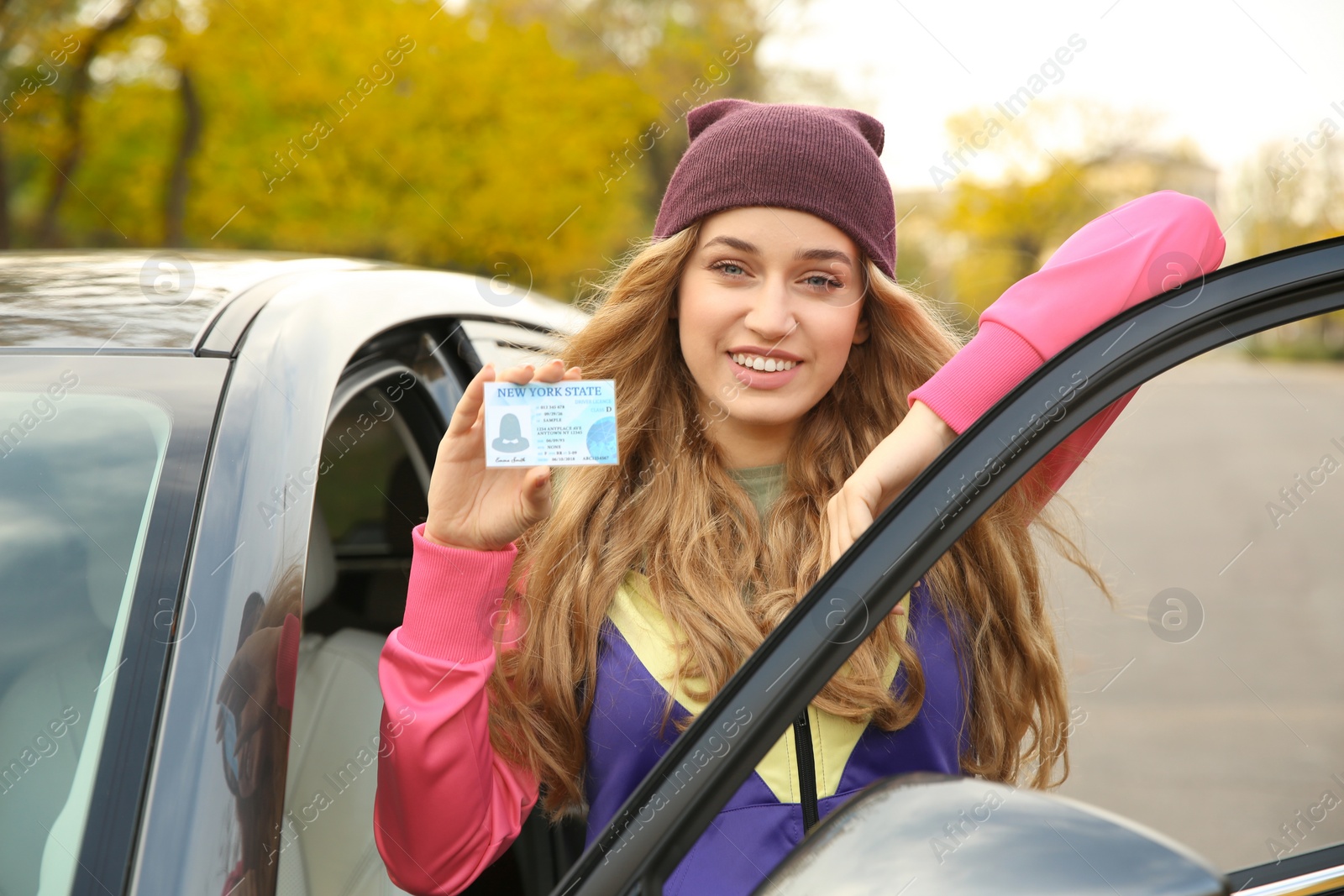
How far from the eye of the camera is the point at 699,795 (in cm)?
107

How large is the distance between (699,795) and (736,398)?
0.80m

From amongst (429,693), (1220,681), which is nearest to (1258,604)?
(1220,681)

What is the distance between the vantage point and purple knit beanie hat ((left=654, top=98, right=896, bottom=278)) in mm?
1762

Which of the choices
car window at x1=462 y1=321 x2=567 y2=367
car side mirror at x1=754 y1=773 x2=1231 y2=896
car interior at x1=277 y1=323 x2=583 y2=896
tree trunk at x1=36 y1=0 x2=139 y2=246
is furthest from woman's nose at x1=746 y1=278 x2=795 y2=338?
tree trunk at x1=36 y1=0 x2=139 y2=246

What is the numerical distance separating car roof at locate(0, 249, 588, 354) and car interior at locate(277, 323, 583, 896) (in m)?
0.24

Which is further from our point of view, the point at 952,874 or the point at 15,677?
the point at 15,677

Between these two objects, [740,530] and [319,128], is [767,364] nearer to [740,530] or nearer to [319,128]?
[740,530]

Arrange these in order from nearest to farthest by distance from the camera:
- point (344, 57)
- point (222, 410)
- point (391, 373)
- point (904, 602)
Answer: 1. point (222, 410)
2. point (904, 602)
3. point (391, 373)
4. point (344, 57)

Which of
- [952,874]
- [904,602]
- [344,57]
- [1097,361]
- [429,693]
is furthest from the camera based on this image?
[344,57]

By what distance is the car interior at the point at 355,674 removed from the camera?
1.74m

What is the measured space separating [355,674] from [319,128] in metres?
9.63

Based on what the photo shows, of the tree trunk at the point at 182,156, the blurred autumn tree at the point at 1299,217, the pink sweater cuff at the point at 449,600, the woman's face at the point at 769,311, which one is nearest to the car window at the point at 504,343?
the woman's face at the point at 769,311

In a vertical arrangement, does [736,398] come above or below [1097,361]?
below

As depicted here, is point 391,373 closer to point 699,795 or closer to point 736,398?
point 736,398
